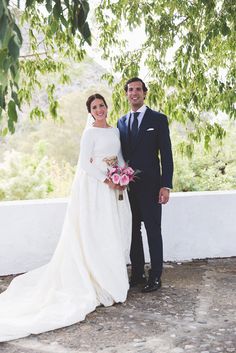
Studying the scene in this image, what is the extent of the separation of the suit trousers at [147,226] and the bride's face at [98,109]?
0.64 meters

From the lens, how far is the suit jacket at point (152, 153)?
4.12 meters

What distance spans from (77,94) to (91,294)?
2603 centimetres

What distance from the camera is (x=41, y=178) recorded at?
1226 centimetres

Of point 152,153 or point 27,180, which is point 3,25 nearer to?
point 152,153

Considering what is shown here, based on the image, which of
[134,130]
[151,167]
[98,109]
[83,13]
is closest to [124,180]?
[151,167]

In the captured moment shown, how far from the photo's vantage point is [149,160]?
4.16m

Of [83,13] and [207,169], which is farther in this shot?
[207,169]

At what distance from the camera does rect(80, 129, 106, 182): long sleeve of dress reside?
4.04 meters

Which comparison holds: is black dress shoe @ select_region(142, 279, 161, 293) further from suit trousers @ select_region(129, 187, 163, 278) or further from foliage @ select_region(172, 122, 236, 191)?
foliage @ select_region(172, 122, 236, 191)

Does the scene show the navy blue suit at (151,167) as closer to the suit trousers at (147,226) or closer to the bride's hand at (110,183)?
the suit trousers at (147,226)

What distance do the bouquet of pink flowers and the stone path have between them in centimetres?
92

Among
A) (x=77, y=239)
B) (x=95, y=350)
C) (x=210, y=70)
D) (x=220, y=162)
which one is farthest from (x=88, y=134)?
(x=220, y=162)

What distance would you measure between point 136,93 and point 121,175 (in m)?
0.68

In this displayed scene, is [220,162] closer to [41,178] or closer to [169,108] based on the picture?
[41,178]
